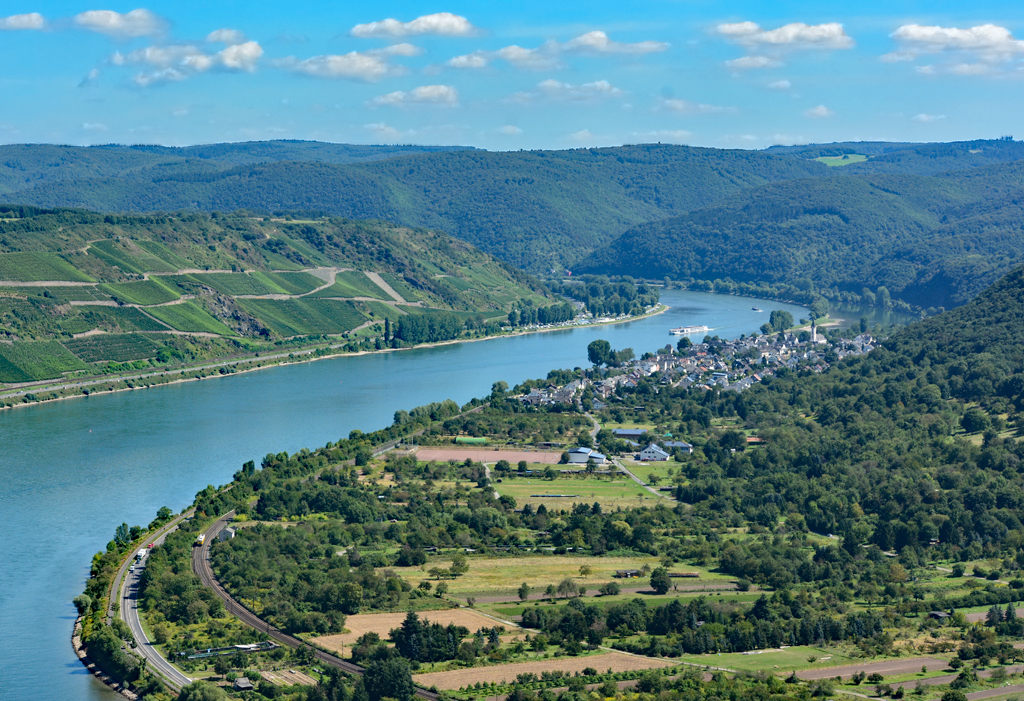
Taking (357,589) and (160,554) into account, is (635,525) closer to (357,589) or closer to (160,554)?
(357,589)

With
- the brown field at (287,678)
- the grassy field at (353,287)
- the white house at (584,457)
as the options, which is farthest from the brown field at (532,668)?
the grassy field at (353,287)

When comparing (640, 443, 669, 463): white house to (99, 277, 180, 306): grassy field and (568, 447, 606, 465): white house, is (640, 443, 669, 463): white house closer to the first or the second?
(568, 447, 606, 465): white house

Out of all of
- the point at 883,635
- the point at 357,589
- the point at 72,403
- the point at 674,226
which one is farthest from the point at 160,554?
the point at 674,226

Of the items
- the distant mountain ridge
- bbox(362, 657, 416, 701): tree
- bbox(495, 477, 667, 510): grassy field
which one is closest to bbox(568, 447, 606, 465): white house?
bbox(495, 477, 667, 510): grassy field

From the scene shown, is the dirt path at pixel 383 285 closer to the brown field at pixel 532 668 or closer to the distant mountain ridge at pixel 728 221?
the distant mountain ridge at pixel 728 221

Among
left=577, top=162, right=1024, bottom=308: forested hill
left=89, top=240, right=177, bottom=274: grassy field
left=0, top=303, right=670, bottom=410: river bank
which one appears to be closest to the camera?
left=0, top=303, right=670, bottom=410: river bank

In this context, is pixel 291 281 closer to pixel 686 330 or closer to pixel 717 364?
pixel 686 330
